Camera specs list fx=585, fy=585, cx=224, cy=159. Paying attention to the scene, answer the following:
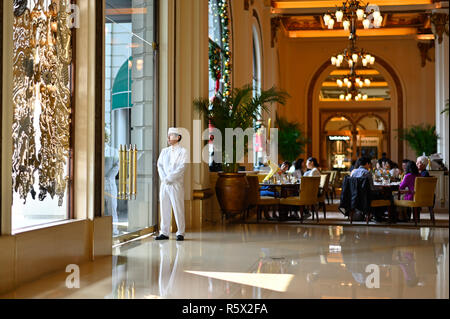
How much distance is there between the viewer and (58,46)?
605cm

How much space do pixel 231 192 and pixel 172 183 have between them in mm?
2157

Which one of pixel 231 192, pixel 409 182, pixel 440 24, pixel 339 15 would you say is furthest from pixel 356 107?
pixel 231 192

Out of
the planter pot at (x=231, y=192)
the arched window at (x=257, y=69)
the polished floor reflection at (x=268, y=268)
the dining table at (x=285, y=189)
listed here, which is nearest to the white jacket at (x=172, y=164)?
the polished floor reflection at (x=268, y=268)

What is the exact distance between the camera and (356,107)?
2211 cm

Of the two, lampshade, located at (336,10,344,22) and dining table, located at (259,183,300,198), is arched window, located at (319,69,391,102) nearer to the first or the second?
lampshade, located at (336,10,344,22)

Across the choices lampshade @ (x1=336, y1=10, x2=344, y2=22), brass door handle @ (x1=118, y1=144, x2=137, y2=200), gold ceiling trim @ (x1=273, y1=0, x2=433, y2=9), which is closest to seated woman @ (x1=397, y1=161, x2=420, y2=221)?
lampshade @ (x1=336, y1=10, x2=344, y2=22)

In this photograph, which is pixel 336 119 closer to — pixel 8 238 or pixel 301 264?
pixel 301 264

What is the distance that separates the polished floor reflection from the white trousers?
10.5 inches

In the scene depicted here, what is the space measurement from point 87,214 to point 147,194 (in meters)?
2.54

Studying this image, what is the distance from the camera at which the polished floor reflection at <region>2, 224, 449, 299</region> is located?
4695 millimetres

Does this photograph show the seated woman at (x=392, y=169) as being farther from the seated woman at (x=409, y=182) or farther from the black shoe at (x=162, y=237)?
the black shoe at (x=162, y=237)

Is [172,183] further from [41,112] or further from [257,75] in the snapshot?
[257,75]

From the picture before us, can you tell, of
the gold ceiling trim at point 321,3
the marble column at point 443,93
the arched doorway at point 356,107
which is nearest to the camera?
the marble column at point 443,93

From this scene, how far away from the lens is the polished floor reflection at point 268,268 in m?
4.70
